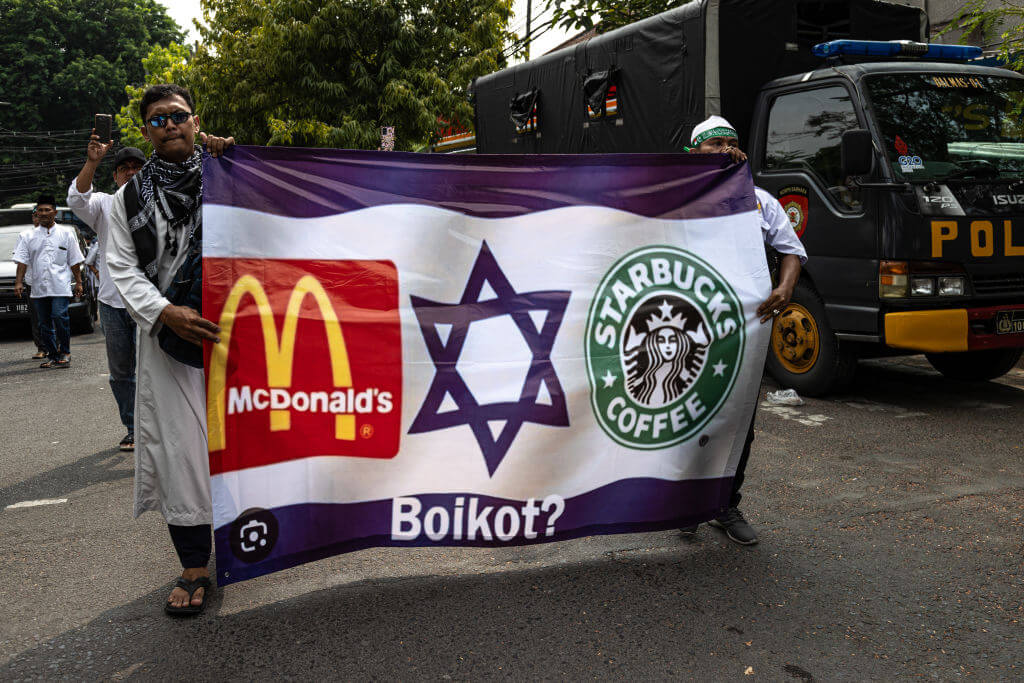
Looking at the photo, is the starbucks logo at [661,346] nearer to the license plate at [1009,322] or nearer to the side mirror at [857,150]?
the side mirror at [857,150]

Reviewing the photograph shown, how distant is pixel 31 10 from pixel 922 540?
5145 centimetres

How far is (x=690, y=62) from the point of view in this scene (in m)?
7.44

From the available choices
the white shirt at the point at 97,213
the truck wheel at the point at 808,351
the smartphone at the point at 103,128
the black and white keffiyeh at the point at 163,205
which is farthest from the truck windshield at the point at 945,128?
the white shirt at the point at 97,213

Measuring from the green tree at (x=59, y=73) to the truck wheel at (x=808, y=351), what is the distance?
4511 centimetres

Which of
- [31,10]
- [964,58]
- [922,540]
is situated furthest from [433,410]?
[31,10]

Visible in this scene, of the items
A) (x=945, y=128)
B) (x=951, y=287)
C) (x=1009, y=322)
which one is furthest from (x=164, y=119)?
(x=1009, y=322)

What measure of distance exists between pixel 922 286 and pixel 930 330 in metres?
0.32

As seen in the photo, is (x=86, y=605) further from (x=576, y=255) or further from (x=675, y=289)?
(x=675, y=289)

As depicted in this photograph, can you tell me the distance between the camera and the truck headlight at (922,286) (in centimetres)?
633

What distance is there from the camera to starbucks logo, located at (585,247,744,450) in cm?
367

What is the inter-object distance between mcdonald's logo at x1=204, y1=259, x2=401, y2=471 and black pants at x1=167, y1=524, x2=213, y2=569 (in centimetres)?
42

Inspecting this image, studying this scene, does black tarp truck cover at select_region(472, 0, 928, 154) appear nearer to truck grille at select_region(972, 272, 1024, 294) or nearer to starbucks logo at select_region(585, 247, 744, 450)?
truck grille at select_region(972, 272, 1024, 294)

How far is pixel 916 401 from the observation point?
6.96 meters

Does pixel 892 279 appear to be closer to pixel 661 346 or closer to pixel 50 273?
pixel 661 346
